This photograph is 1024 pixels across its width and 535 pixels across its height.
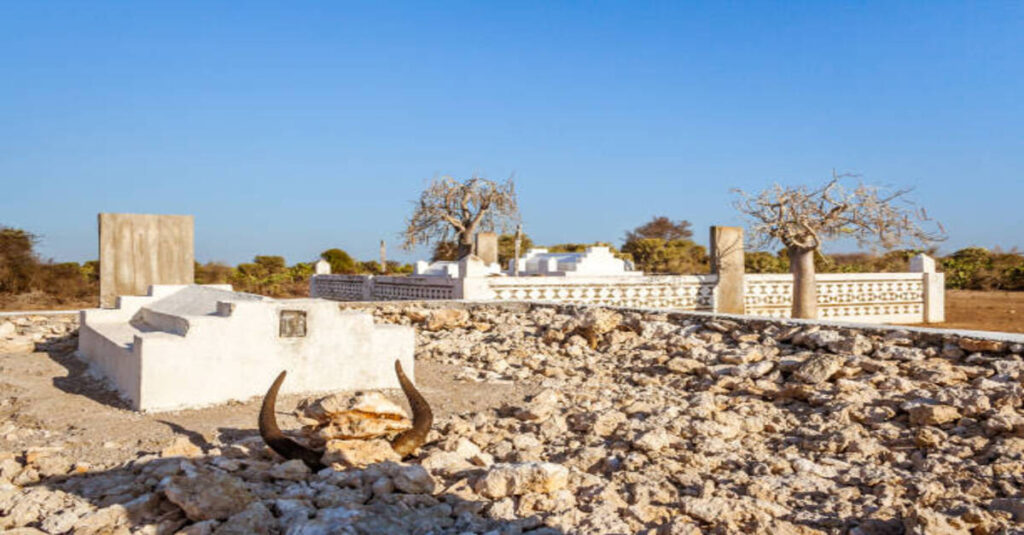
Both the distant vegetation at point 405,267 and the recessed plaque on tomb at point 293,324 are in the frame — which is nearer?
the recessed plaque on tomb at point 293,324

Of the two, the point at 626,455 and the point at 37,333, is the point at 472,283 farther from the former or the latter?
the point at 626,455

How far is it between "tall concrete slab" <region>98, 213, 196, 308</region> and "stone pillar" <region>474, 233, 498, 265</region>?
11553 millimetres

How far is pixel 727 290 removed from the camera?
609 inches

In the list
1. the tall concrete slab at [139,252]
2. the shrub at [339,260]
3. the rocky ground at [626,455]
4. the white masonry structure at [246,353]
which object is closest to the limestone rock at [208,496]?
the rocky ground at [626,455]

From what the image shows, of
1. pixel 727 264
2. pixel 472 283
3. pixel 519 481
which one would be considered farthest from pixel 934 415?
pixel 727 264

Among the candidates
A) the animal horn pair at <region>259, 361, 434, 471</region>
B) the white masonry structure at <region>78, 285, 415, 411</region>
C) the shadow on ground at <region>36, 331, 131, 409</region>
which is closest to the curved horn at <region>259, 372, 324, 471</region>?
the animal horn pair at <region>259, 361, 434, 471</region>

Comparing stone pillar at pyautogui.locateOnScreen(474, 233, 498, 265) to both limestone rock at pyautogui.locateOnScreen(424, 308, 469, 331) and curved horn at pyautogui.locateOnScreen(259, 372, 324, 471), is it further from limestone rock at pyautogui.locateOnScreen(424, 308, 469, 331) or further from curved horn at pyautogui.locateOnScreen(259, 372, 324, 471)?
curved horn at pyautogui.locateOnScreen(259, 372, 324, 471)

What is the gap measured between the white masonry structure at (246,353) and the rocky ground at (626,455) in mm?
291

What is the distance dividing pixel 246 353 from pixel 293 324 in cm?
50

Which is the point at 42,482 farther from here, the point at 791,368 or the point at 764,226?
the point at 764,226

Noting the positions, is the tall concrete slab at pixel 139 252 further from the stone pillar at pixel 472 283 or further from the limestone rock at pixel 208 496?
the limestone rock at pixel 208 496

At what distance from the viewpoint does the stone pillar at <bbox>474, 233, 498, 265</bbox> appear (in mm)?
21438

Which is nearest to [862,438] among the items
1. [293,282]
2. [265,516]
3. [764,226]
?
[265,516]

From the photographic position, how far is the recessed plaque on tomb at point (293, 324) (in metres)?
6.54
